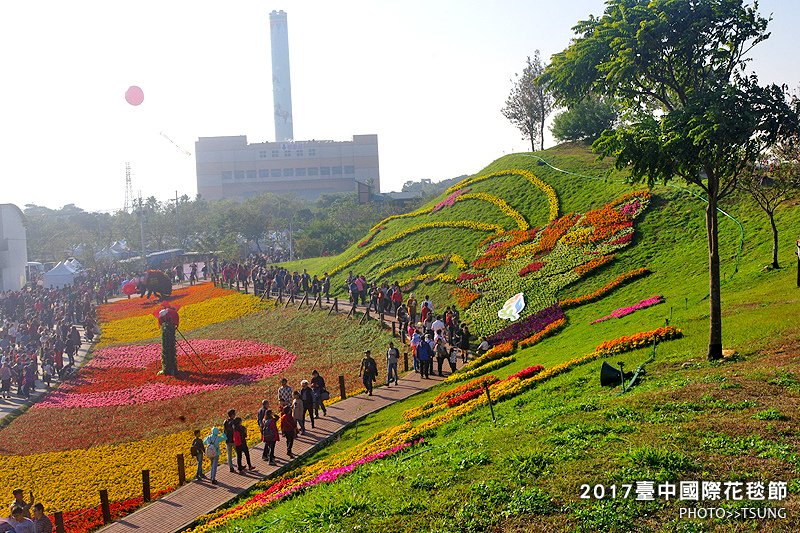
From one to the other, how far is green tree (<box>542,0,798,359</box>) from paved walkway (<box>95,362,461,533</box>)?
10086mm

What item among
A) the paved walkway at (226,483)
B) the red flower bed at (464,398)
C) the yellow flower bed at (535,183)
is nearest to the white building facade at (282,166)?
the yellow flower bed at (535,183)

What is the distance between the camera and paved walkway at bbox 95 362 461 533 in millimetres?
13383

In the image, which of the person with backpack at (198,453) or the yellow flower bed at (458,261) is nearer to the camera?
the person with backpack at (198,453)

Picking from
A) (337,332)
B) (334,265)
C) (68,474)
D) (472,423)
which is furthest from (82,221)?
(472,423)

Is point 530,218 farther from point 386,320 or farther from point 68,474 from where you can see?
point 68,474

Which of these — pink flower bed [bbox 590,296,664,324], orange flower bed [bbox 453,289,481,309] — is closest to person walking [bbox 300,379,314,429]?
pink flower bed [bbox 590,296,664,324]

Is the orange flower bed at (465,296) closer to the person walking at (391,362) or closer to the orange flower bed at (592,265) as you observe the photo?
the orange flower bed at (592,265)

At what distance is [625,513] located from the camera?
294 inches

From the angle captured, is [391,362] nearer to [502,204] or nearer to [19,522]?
[19,522]

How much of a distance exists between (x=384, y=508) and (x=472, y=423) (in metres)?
5.19

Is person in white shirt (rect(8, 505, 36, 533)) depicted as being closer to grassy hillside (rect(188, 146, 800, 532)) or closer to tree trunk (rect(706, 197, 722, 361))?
grassy hillside (rect(188, 146, 800, 532))

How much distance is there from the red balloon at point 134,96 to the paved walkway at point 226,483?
17.2 metres

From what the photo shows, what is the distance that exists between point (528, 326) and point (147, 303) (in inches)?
1204

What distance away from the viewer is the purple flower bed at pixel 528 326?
2386 cm
